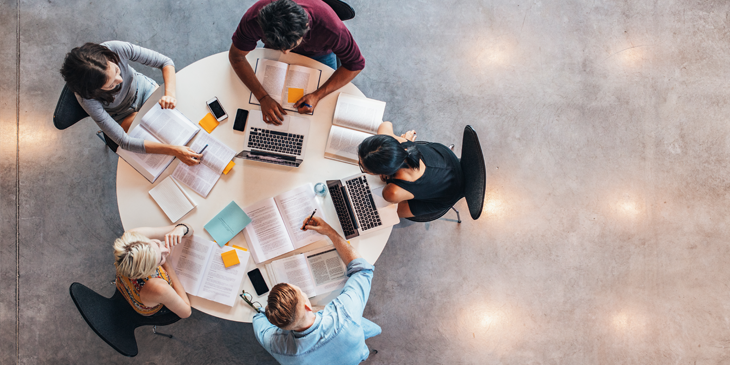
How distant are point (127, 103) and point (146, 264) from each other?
1.07 m

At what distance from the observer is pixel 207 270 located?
2023mm

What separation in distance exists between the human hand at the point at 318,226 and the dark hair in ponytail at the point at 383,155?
0.42 m

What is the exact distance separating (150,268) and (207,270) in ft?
0.94

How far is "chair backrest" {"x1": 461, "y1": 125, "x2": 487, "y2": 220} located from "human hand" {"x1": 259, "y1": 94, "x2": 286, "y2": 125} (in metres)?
1.01

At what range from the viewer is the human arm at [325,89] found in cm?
207

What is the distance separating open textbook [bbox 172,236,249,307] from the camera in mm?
2002

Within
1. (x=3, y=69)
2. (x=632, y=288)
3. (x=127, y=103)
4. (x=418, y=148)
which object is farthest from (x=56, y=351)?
(x=632, y=288)

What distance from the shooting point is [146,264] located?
1791 millimetres

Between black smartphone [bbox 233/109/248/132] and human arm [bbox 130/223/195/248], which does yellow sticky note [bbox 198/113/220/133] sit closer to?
black smartphone [bbox 233/109/248/132]

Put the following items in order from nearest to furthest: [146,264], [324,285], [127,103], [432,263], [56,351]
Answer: [146,264] < [324,285] < [127,103] < [56,351] < [432,263]

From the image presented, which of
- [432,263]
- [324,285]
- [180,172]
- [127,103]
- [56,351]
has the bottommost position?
[56,351]

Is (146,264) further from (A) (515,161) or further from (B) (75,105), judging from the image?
(A) (515,161)

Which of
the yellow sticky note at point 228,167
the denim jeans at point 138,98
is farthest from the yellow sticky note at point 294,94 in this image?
the denim jeans at point 138,98

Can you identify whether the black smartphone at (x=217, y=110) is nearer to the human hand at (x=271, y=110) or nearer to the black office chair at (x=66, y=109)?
the human hand at (x=271, y=110)
